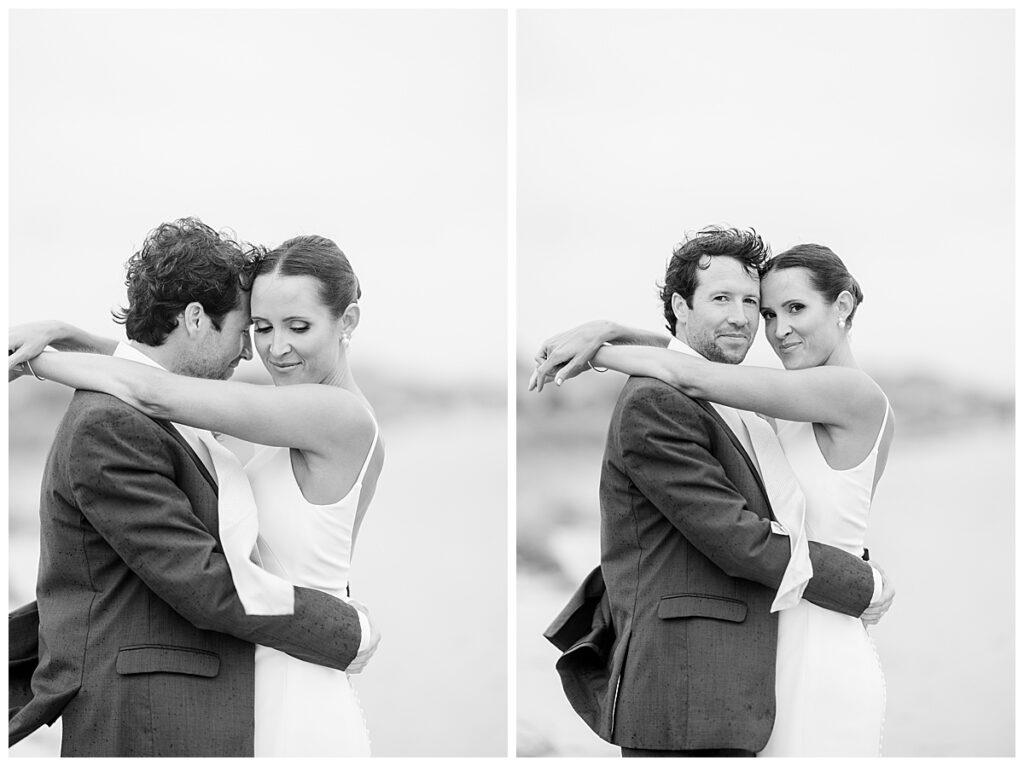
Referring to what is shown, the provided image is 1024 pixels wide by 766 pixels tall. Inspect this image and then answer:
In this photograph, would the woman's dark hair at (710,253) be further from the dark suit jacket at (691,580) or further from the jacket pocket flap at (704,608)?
the jacket pocket flap at (704,608)

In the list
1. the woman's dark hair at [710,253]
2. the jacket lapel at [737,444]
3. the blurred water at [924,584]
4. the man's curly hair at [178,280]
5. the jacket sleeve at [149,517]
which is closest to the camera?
the jacket sleeve at [149,517]

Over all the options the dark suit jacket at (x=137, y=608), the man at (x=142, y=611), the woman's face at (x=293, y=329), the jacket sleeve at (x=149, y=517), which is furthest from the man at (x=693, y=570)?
the jacket sleeve at (x=149, y=517)

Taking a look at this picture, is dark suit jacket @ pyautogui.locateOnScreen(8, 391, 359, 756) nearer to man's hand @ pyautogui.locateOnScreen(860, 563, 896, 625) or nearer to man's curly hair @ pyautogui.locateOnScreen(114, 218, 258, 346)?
man's curly hair @ pyautogui.locateOnScreen(114, 218, 258, 346)

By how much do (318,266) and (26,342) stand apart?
797 millimetres

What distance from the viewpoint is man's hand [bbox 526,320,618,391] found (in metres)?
3.73

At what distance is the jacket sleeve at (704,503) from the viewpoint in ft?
11.3

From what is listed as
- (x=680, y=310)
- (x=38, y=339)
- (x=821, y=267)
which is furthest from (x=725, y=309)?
(x=38, y=339)

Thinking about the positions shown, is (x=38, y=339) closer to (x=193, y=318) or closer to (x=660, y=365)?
(x=193, y=318)

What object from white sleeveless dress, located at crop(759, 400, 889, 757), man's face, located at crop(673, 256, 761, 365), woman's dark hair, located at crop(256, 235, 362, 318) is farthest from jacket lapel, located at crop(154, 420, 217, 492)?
white sleeveless dress, located at crop(759, 400, 889, 757)

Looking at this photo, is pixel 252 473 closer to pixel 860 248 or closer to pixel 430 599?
pixel 430 599

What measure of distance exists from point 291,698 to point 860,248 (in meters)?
3.02

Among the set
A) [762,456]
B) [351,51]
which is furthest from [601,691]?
[351,51]

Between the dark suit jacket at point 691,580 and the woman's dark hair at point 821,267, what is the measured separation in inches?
20.5

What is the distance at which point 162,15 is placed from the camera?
4.90 metres
